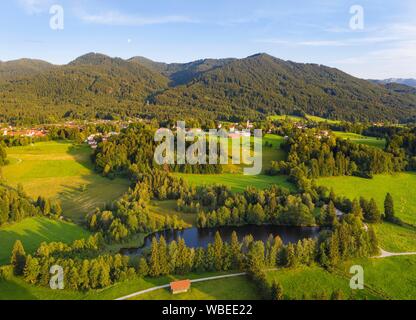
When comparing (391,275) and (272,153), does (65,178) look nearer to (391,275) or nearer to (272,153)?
(272,153)

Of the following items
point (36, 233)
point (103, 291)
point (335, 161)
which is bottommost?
point (103, 291)

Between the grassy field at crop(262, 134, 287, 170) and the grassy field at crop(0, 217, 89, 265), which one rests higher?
the grassy field at crop(262, 134, 287, 170)

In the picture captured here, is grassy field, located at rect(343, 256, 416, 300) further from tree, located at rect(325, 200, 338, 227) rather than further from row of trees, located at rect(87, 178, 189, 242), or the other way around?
row of trees, located at rect(87, 178, 189, 242)

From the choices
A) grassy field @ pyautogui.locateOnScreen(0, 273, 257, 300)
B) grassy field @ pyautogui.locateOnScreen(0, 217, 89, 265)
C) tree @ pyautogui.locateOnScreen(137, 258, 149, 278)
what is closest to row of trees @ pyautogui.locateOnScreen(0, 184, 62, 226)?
grassy field @ pyautogui.locateOnScreen(0, 217, 89, 265)

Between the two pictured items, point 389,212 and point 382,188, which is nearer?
point 389,212

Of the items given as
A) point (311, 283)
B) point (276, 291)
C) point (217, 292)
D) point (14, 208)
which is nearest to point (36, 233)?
point (14, 208)
